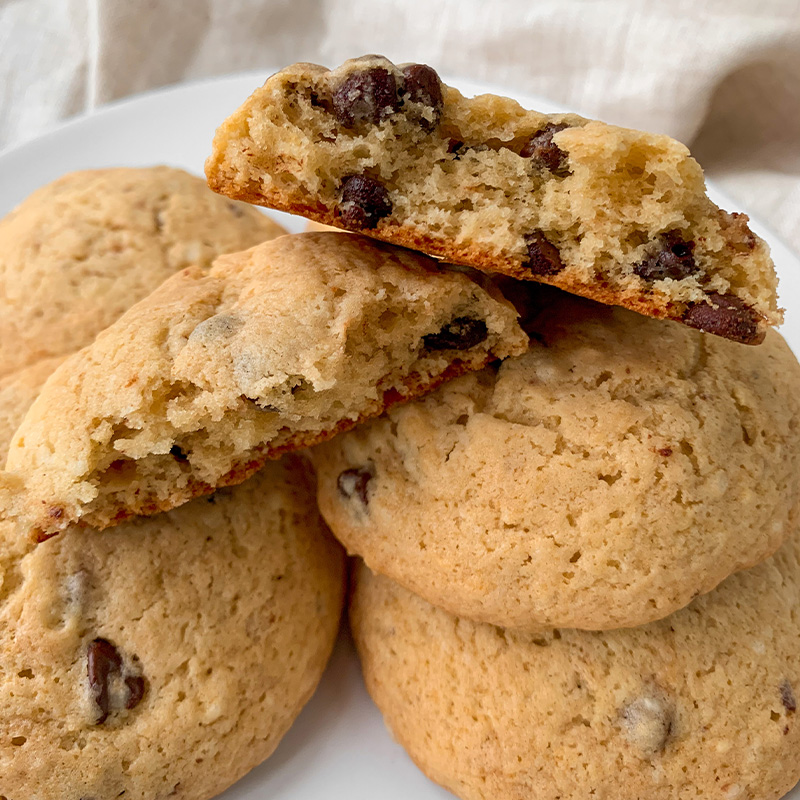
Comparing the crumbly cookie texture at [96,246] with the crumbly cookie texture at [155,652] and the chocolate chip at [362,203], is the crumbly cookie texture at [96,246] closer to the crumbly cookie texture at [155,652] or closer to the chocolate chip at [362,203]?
the crumbly cookie texture at [155,652]

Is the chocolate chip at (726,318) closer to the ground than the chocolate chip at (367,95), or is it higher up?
closer to the ground

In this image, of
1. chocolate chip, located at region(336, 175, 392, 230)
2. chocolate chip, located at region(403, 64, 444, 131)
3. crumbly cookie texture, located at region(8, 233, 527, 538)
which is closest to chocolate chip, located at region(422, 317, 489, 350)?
crumbly cookie texture, located at region(8, 233, 527, 538)

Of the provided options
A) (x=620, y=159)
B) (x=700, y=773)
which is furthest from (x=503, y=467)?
(x=700, y=773)

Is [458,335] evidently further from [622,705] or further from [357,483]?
[622,705]

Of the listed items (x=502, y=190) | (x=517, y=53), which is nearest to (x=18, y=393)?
(x=502, y=190)

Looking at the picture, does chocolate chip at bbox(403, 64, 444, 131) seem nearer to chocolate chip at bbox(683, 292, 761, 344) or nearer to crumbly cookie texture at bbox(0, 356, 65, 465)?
chocolate chip at bbox(683, 292, 761, 344)

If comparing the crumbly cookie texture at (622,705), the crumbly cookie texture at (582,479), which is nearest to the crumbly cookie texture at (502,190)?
the crumbly cookie texture at (582,479)

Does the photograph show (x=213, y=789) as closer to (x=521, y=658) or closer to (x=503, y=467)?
(x=521, y=658)
